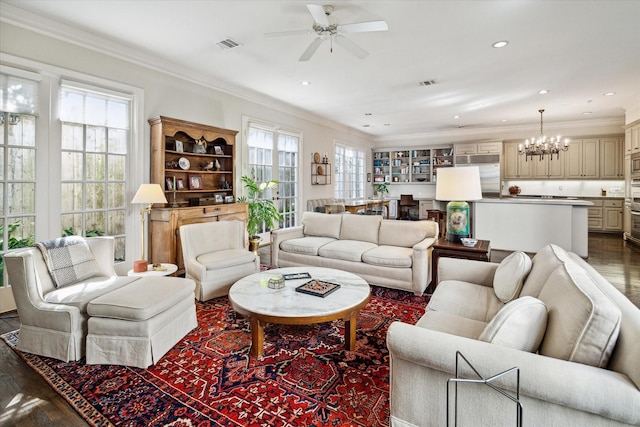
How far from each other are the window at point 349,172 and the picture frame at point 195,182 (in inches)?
180

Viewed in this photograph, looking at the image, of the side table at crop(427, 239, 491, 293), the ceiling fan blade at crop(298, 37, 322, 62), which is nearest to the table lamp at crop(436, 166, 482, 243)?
the side table at crop(427, 239, 491, 293)

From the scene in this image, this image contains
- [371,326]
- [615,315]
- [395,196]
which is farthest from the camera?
[395,196]

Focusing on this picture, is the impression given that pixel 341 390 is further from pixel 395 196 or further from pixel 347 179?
pixel 395 196

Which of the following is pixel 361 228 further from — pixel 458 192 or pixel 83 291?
pixel 83 291

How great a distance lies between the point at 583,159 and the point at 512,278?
8.34 metres

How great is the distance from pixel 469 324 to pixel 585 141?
896 centimetres

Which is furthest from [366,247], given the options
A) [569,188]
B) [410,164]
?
[569,188]

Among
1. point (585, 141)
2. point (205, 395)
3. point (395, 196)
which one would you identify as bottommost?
point (205, 395)

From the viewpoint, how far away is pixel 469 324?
1828 mm

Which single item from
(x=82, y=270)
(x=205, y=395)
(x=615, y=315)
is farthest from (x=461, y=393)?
(x=82, y=270)

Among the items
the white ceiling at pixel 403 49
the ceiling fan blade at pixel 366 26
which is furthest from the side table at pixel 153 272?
the ceiling fan blade at pixel 366 26

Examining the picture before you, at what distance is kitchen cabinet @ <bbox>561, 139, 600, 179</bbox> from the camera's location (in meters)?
8.06

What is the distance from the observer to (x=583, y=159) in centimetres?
820

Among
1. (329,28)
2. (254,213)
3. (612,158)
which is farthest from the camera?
(612,158)
